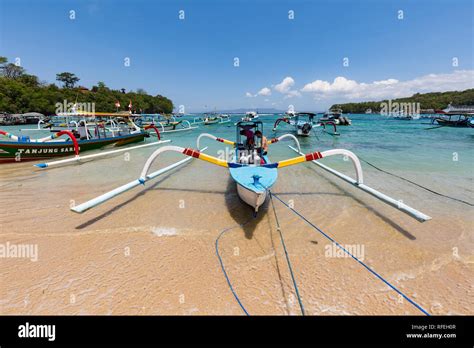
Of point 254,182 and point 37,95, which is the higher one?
point 37,95

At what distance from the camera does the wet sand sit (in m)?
2.71

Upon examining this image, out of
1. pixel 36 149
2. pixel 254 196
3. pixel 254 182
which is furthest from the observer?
pixel 36 149

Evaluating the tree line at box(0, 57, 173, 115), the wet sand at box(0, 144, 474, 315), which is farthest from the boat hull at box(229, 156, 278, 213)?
the tree line at box(0, 57, 173, 115)

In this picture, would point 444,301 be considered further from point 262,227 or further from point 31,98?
point 31,98

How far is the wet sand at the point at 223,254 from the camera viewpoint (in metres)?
2.71

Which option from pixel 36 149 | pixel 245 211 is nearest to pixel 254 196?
pixel 245 211

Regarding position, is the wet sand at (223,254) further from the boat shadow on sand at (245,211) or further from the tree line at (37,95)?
the tree line at (37,95)

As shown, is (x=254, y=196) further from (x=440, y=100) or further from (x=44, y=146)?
(x=440, y=100)

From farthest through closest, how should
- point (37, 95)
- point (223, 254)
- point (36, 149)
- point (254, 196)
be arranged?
1. point (37, 95)
2. point (36, 149)
3. point (254, 196)
4. point (223, 254)

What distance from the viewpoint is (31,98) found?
53.9m

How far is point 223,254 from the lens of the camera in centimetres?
375

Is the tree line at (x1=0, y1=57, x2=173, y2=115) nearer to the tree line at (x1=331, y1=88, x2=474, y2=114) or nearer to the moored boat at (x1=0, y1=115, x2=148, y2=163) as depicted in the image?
the moored boat at (x1=0, y1=115, x2=148, y2=163)

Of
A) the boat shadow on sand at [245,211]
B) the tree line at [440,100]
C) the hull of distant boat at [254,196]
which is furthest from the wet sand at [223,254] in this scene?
the tree line at [440,100]

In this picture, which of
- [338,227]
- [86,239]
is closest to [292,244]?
[338,227]
